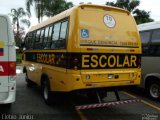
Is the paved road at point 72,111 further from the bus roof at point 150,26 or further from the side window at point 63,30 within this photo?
the bus roof at point 150,26

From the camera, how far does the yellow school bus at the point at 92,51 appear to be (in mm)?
7582

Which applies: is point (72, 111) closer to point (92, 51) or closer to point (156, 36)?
point (92, 51)

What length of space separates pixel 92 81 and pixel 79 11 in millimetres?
1765

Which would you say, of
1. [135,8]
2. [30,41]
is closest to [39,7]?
[135,8]

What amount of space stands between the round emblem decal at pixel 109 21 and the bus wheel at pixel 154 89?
111 inches

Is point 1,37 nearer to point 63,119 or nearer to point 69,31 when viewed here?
point 69,31

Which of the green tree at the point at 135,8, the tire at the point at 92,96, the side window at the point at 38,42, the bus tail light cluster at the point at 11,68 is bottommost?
the tire at the point at 92,96

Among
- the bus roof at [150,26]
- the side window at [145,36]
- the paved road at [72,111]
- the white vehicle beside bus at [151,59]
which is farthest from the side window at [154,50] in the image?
the paved road at [72,111]

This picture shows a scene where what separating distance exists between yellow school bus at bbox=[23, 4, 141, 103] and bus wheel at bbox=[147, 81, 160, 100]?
170 centimetres

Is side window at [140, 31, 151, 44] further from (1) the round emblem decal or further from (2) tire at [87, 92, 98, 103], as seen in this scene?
(2) tire at [87, 92, 98, 103]

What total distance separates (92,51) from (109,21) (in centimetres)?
106

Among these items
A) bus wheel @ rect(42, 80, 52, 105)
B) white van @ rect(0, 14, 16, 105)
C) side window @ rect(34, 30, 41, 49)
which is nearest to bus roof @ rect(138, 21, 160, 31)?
side window @ rect(34, 30, 41, 49)

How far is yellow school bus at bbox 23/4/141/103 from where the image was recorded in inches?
299

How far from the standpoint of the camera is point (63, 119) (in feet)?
25.5
